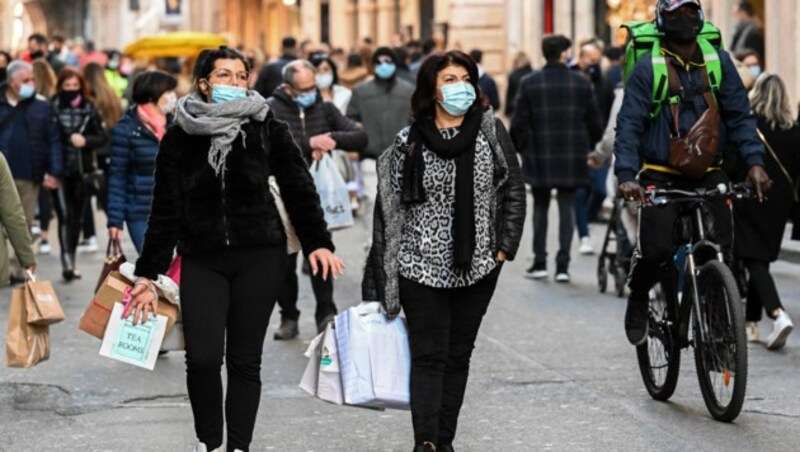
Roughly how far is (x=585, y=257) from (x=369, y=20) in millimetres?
29302

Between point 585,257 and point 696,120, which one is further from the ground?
point 696,120

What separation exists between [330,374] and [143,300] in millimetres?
753

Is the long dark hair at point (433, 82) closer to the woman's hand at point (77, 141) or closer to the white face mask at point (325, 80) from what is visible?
the woman's hand at point (77, 141)

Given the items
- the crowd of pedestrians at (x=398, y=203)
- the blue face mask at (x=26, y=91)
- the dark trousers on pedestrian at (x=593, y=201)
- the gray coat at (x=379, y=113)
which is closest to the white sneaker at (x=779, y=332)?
the crowd of pedestrians at (x=398, y=203)

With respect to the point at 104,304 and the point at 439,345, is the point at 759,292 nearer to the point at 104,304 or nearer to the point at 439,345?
the point at 439,345

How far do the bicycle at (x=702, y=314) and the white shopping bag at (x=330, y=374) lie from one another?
6.15 feet

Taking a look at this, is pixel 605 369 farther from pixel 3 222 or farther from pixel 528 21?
pixel 528 21

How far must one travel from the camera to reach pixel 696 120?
9.65 meters

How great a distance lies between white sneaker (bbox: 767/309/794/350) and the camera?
38.7 ft

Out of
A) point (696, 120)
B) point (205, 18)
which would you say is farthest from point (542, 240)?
point (205, 18)

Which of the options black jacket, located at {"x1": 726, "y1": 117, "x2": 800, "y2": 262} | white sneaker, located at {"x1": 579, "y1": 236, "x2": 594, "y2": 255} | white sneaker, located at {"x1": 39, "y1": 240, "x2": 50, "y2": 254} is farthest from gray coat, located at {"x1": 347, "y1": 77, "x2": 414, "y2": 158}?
black jacket, located at {"x1": 726, "y1": 117, "x2": 800, "y2": 262}

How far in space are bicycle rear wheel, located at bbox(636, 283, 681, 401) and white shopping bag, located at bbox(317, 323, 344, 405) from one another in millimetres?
2145

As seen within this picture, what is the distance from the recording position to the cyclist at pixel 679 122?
9.56 m

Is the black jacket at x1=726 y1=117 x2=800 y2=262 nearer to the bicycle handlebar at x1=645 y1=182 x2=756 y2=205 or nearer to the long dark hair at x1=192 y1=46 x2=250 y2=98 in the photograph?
the bicycle handlebar at x1=645 y1=182 x2=756 y2=205
